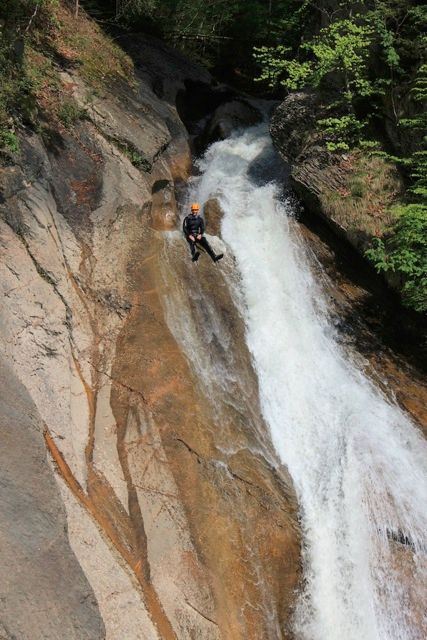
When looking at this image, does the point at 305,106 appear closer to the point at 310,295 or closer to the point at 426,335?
the point at 310,295

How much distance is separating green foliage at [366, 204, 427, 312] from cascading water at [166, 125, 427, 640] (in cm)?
185

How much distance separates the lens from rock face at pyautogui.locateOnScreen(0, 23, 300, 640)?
221 inches

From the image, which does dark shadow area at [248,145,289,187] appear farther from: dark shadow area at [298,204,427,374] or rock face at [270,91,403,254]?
dark shadow area at [298,204,427,374]

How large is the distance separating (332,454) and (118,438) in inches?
161

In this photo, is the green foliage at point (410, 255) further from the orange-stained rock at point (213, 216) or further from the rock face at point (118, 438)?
the orange-stained rock at point (213, 216)

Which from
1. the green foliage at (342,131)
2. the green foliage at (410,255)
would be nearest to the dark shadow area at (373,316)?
the green foliage at (410,255)

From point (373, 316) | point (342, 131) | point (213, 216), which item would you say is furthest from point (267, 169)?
point (373, 316)

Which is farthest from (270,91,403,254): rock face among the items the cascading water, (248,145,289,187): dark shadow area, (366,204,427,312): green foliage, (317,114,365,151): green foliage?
the cascading water

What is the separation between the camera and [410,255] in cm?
1013

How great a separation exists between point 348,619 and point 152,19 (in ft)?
69.8

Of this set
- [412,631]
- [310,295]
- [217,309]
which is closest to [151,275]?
[217,309]

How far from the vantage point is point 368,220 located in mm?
11305

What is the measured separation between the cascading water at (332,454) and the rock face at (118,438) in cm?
46

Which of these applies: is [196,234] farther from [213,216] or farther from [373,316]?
[373,316]
